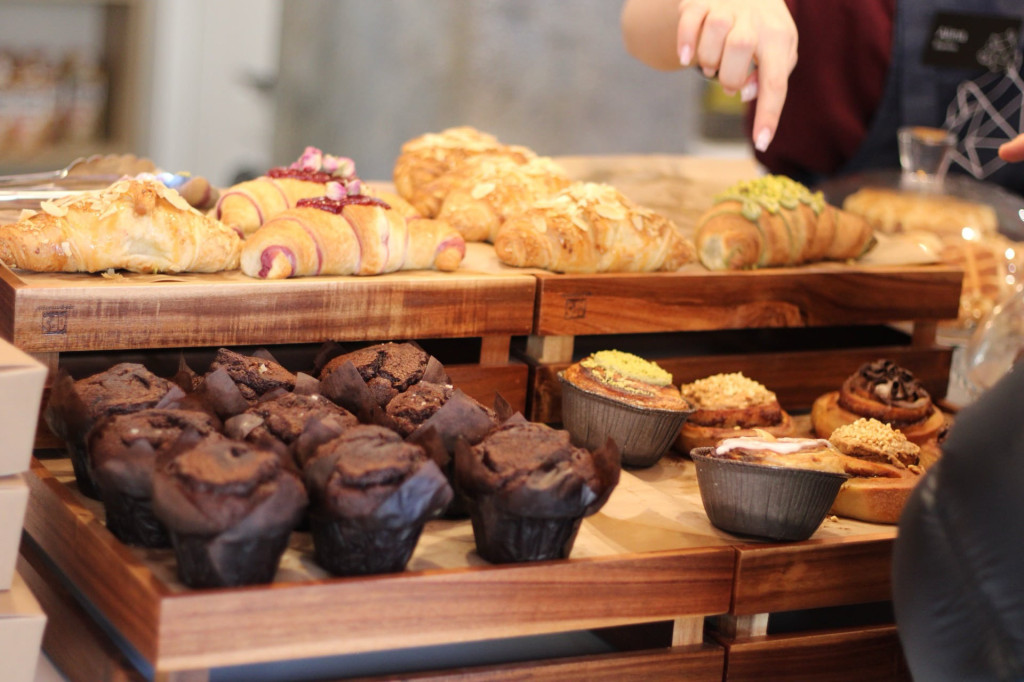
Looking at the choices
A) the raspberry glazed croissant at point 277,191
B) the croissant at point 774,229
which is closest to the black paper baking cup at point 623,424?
the croissant at point 774,229

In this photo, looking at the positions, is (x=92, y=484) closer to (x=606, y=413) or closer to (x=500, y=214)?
(x=606, y=413)

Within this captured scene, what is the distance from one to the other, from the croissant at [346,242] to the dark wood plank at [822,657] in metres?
0.73

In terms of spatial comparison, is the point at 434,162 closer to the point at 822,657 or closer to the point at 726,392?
the point at 726,392

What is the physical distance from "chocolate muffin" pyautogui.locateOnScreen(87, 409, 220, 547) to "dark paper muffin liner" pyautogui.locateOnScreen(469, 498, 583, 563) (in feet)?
1.03

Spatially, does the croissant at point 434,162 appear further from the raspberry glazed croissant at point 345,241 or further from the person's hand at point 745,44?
the person's hand at point 745,44

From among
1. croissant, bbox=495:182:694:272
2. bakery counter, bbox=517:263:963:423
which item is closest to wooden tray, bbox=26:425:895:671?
bakery counter, bbox=517:263:963:423

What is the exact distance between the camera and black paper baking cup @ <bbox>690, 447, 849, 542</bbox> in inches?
54.0

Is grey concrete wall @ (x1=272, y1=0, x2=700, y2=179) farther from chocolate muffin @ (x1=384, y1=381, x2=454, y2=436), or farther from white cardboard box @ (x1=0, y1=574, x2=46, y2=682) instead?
white cardboard box @ (x1=0, y1=574, x2=46, y2=682)

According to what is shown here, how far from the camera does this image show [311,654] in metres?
Result: 1.12

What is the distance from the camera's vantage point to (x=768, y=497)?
1.38 meters

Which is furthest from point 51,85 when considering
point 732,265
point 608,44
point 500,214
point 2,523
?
point 2,523

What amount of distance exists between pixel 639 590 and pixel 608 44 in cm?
334

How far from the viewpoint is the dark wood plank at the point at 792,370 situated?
179 centimetres

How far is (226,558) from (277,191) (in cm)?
97
